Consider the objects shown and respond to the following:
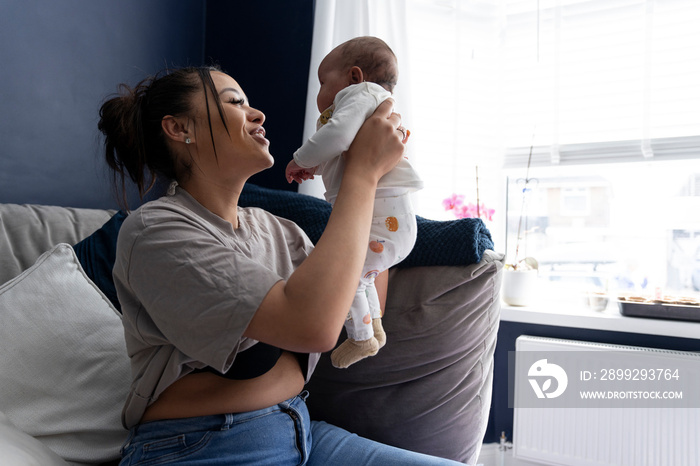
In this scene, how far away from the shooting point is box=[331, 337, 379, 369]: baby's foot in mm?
1102

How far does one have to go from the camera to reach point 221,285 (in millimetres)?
792

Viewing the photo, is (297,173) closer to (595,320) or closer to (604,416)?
(595,320)

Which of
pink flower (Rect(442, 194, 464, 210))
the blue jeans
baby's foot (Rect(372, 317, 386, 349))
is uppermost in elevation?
pink flower (Rect(442, 194, 464, 210))

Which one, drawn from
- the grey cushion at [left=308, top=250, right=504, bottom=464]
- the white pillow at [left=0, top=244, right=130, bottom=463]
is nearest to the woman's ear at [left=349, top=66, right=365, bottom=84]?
the grey cushion at [left=308, top=250, right=504, bottom=464]

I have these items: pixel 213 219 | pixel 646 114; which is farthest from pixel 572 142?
pixel 213 219

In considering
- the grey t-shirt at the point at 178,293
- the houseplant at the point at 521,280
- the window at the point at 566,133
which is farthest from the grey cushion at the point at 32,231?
Answer: the houseplant at the point at 521,280

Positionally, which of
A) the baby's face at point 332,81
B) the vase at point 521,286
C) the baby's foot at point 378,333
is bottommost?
the baby's foot at point 378,333

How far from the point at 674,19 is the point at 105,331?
255cm

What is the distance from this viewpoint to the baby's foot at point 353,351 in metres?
1.10

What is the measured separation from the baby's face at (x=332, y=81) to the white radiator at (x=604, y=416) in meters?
1.60

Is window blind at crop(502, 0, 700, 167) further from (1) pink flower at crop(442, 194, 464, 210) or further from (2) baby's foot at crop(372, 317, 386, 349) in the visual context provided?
(2) baby's foot at crop(372, 317, 386, 349)

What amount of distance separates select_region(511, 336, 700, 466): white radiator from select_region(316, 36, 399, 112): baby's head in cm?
157

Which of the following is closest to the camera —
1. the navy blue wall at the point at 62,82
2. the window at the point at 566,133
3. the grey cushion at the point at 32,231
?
the grey cushion at the point at 32,231

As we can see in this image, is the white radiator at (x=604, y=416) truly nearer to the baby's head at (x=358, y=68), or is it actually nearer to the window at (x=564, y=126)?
the window at (x=564, y=126)
